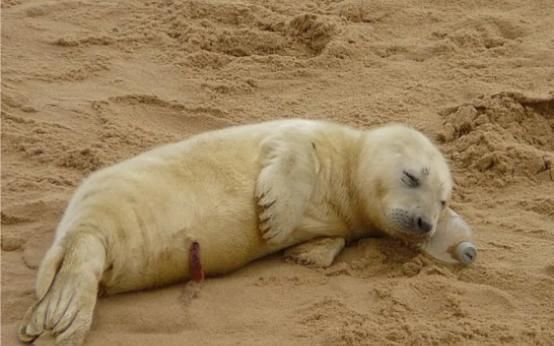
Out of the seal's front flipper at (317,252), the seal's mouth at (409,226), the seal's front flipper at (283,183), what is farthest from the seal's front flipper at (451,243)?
the seal's front flipper at (283,183)

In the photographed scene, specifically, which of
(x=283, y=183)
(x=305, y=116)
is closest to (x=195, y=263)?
(x=283, y=183)

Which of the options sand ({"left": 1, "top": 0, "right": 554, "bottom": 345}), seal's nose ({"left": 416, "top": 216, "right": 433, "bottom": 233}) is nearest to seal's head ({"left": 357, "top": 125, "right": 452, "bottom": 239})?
seal's nose ({"left": 416, "top": 216, "right": 433, "bottom": 233})

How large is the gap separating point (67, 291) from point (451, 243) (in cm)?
193

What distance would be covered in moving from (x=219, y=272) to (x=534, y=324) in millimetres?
A: 1410

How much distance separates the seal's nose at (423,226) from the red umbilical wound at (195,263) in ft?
3.59

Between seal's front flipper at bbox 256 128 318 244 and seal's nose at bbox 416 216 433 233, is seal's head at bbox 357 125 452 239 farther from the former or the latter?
seal's front flipper at bbox 256 128 318 244

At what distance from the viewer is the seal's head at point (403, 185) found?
479cm

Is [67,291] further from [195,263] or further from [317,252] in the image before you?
[317,252]

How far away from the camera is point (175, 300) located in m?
4.19

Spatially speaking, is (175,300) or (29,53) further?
(29,53)

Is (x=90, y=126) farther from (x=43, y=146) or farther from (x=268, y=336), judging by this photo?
(x=268, y=336)

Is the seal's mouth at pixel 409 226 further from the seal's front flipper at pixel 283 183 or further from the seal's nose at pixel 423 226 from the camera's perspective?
the seal's front flipper at pixel 283 183

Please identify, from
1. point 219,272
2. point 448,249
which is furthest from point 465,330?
point 219,272

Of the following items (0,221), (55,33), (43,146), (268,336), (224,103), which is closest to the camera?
(268,336)
